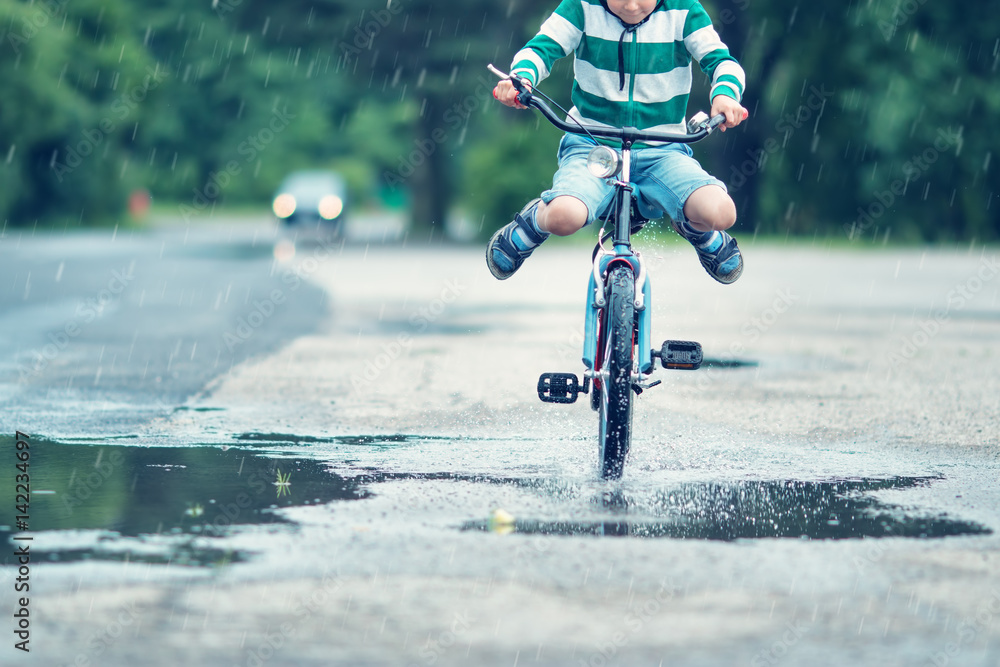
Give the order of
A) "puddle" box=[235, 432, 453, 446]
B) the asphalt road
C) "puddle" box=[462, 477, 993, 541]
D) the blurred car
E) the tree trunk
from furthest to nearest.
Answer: the tree trunk, the blurred car, "puddle" box=[235, 432, 453, 446], "puddle" box=[462, 477, 993, 541], the asphalt road

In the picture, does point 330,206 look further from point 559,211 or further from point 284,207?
point 559,211

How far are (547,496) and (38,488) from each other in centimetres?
181

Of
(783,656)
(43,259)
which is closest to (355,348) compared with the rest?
(783,656)

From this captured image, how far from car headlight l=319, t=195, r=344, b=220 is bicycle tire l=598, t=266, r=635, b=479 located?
107 feet

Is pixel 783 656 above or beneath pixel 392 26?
beneath

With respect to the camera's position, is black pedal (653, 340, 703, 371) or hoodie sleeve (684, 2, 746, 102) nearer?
black pedal (653, 340, 703, 371)

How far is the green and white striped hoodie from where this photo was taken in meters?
6.27

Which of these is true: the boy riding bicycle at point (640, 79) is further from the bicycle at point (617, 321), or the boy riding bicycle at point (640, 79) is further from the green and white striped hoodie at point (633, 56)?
the bicycle at point (617, 321)

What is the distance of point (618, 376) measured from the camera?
5.80m

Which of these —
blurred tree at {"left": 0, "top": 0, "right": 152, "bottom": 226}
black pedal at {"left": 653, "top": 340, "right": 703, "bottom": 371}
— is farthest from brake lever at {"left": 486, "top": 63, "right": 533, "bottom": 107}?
blurred tree at {"left": 0, "top": 0, "right": 152, "bottom": 226}

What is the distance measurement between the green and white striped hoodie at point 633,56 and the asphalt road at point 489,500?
4.63 feet

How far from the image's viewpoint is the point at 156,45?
49281 mm

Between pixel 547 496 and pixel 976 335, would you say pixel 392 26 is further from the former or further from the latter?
pixel 547 496

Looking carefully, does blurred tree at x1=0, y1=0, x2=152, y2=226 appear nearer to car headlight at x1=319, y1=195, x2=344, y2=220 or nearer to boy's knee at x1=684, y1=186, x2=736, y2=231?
car headlight at x1=319, y1=195, x2=344, y2=220
